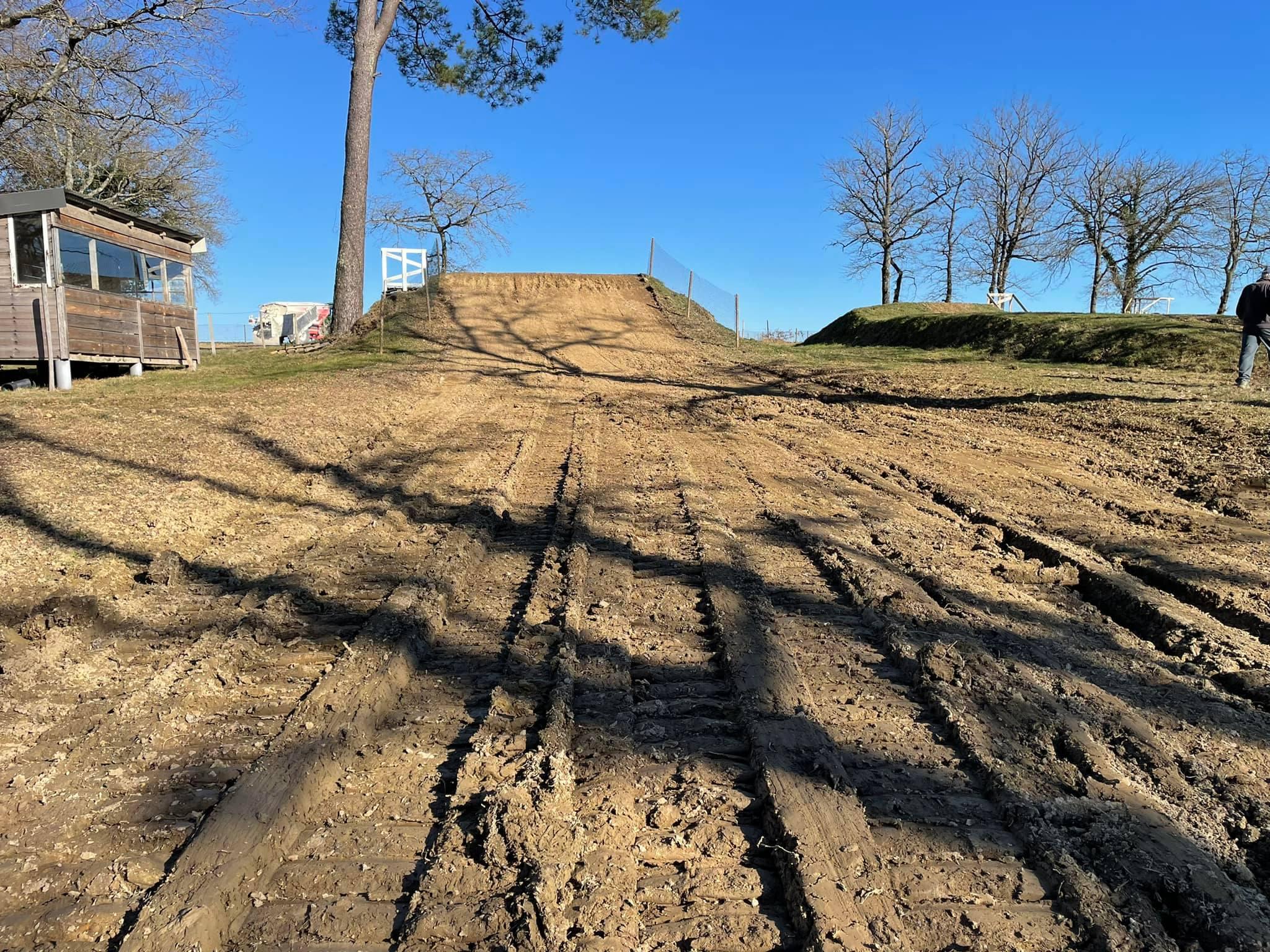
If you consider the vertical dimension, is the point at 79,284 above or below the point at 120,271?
below

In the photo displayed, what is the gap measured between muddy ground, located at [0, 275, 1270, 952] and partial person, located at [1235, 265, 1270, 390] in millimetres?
4777

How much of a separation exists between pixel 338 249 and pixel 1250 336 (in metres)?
17.7

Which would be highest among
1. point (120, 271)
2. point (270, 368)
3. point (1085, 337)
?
point (120, 271)

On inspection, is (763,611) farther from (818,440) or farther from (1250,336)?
(1250,336)

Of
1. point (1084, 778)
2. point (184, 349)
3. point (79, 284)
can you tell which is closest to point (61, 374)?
point (79, 284)

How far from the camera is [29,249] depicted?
44.6ft

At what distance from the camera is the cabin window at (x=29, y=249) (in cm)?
1345

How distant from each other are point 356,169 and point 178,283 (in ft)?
15.9

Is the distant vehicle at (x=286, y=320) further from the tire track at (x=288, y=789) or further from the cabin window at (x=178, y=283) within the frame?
the tire track at (x=288, y=789)

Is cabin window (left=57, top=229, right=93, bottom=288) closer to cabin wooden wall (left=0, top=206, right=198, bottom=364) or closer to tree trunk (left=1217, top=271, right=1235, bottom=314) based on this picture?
cabin wooden wall (left=0, top=206, right=198, bottom=364)

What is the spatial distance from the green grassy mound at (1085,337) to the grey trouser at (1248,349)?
2.39m

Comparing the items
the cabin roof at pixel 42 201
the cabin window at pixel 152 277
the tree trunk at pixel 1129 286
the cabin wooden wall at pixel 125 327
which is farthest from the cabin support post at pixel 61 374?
the tree trunk at pixel 1129 286

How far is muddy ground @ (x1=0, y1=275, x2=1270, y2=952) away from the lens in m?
2.01

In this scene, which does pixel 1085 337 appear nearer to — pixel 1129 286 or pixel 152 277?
pixel 152 277
